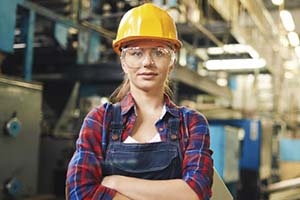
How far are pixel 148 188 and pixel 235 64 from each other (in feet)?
15.3

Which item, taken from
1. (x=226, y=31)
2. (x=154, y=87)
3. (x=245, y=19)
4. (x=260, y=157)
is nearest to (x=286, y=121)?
(x=245, y=19)

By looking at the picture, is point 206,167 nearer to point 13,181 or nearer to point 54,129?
point 13,181

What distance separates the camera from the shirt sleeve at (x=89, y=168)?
1.15m

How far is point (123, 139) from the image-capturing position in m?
1.20

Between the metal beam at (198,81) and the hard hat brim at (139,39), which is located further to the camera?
the metal beam at (198,81)

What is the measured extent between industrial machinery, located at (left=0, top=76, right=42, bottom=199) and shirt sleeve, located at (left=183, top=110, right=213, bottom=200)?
123 cm

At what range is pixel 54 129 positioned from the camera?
11.9 feet

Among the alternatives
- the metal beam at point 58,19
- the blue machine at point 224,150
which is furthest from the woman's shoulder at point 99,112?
the blue machine at point 224,150

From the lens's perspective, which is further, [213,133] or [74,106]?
[74,106]

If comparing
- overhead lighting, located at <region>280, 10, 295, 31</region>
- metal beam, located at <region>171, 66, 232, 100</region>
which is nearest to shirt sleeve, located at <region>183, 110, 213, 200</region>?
metal beam, located at <region>171, 66, 232, 100</region>

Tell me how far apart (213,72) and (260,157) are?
1944 mm

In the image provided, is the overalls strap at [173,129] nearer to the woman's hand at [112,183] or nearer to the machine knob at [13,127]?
the woman's hand at [112,183]

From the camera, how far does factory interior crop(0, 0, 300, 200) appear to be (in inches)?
90.6

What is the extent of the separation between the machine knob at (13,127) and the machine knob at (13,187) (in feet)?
0.81
